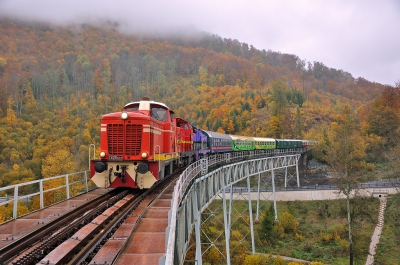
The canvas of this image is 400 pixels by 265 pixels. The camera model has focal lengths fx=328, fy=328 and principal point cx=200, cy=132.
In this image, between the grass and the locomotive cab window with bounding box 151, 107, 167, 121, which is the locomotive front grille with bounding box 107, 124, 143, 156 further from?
the grass

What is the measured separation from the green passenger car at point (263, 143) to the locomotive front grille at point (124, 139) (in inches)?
1569

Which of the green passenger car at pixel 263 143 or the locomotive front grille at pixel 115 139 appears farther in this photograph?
the green passenger car at pixel 263 143

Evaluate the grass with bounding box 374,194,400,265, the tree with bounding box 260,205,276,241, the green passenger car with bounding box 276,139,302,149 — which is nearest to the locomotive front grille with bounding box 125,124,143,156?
the tree with bounding box 260,205,276,241

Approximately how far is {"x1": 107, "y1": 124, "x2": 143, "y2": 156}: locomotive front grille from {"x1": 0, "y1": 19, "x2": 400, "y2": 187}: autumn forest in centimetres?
3001

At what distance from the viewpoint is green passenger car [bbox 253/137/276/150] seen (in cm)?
5306

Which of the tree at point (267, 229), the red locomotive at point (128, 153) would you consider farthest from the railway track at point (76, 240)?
the tree at point (267, 229)

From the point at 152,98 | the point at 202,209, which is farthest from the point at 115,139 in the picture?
the point at 152,98

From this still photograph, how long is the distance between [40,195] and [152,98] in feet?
407

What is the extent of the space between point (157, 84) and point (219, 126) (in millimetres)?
64832

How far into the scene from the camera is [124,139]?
1433 centimetres

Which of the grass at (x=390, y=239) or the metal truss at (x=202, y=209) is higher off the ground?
the metal truss at (x=202, y=209)

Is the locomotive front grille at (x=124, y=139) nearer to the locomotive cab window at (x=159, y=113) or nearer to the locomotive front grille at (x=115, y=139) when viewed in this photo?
the locomotive front grille at (x=115, y=139)

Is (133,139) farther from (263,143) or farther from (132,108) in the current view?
(263,143)

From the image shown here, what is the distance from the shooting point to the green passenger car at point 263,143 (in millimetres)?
53056
